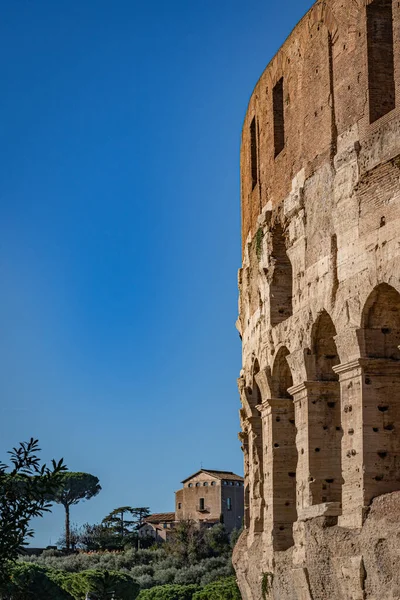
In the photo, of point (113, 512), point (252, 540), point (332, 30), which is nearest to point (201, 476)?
point (113, 512)

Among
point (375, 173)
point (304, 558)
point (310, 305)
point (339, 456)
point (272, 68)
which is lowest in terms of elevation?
point (304, 558)

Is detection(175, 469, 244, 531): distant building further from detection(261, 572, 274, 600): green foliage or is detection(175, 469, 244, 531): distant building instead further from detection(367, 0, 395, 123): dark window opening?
detection(367, 0, 395, 123): dark window opening

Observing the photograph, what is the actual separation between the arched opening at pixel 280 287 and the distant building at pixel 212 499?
140ft

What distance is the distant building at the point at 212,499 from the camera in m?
59.2

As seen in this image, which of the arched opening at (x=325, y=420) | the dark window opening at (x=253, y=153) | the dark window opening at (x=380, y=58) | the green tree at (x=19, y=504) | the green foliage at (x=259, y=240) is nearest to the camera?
the green tree at (x=19, y=504)

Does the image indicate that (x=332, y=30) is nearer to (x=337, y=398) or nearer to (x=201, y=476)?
(x=337, y=398)

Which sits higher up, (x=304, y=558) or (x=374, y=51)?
(x=374, y=51)

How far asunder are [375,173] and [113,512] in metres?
52.1

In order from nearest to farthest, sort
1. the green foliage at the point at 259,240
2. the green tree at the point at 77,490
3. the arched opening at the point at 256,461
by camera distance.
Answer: the green foliage at the point at 259,240 → the arched opening at the point at 256,461 → the green tree at the point at 77,490

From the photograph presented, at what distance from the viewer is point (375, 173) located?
13.4 meters

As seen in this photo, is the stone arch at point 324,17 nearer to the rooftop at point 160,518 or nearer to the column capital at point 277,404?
the column capital at point 277,404

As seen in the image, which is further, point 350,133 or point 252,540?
point 252,540

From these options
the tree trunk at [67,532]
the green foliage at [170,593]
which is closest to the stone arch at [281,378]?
the green foliage at [170,593]

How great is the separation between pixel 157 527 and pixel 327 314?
156ft
